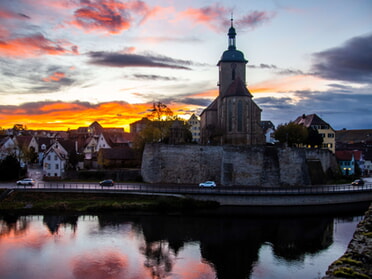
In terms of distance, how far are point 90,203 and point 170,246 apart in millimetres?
14861

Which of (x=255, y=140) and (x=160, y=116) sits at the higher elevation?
(x=160, y=116)

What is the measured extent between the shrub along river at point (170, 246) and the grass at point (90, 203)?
1.92 m

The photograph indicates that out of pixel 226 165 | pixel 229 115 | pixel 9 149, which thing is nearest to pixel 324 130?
pixel 229 115

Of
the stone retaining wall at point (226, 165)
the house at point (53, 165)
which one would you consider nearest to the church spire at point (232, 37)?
the stone retaining wall at point (226, 165)

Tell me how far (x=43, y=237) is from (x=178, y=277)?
45.3 ft

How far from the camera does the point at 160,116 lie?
221 ft

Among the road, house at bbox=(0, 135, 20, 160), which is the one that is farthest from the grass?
house at bbox=(0, 135, 20, 160)

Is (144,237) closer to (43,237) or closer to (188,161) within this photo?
(43,237)

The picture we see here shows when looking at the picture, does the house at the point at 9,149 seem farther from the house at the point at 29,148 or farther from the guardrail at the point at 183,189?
the guardrail at the point at 183,189

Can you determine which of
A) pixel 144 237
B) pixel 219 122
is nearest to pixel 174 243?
pixel 144 237

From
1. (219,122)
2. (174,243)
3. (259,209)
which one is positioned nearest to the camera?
(174,243)

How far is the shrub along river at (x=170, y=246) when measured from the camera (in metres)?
25.0

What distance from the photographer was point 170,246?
100 ft

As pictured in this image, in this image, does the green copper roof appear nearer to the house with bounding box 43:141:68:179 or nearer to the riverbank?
the house with bounding box 43:141:68:179
